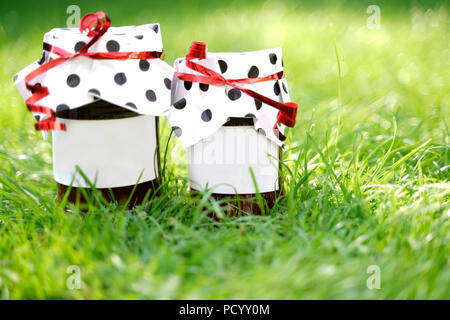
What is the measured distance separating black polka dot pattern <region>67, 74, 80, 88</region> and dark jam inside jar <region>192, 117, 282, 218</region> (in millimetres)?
371

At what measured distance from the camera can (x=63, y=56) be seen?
3.99 ft

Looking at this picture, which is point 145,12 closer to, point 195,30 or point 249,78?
point 195,30

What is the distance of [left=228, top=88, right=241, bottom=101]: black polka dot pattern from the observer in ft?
4.09

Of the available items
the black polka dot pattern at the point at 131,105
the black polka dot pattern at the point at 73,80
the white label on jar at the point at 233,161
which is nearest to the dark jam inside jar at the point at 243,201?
the white label on jar at the point at 233,161

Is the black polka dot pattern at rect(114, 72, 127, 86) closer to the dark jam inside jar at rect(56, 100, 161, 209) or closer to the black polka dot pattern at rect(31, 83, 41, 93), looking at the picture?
the dark jam inside jar at rect(56, 100, 161, 209)

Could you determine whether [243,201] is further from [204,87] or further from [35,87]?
[35,87]

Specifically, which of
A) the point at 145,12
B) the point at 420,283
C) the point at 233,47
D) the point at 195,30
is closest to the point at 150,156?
the point at 420,283

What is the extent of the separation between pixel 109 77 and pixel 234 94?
30 centimetres

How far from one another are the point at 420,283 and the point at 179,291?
460mm

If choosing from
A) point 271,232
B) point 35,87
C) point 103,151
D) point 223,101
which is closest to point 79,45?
point 35,87

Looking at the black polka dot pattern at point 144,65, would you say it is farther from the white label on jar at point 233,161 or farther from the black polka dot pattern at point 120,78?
the white label on jar at point 233,161

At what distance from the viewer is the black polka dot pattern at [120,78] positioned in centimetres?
120

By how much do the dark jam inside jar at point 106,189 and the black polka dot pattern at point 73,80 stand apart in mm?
60

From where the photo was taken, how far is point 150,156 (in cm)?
133
